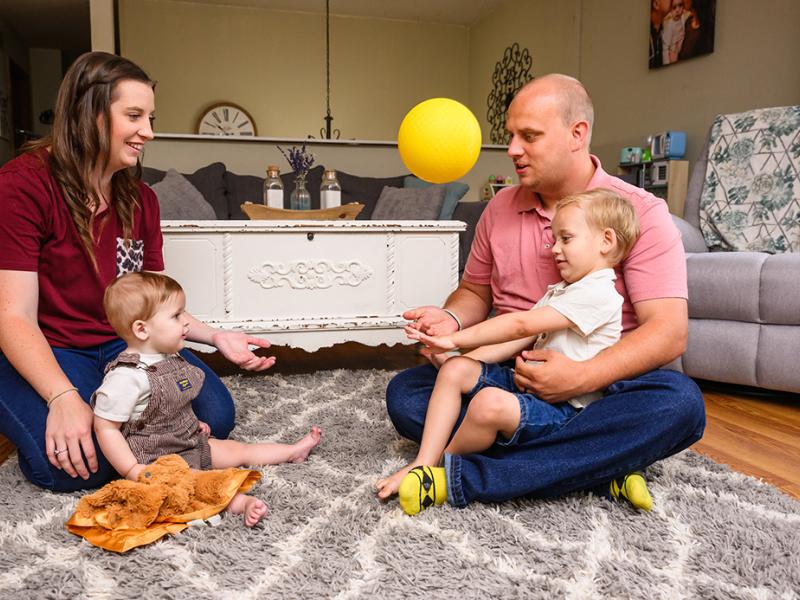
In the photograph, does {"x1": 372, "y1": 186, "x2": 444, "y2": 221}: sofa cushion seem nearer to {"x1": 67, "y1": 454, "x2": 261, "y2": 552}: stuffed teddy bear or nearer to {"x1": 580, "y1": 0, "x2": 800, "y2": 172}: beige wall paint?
{"x1": 580, "y1": 0, "x2": 800, "y2": 172}: beige wall paint

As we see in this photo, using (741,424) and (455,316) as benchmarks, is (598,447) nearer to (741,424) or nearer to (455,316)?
(455,316)

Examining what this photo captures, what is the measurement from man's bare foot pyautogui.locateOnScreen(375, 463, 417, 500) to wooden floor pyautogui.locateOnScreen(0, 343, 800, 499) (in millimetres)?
819

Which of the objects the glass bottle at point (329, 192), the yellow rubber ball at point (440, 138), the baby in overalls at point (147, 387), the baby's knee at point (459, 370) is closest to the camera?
the baby in overalls at point (147, 387)

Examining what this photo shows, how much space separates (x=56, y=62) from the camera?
797 cm

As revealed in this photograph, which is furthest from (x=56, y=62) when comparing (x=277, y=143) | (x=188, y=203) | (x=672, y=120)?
(x=672, y=120)

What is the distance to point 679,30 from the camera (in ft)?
13.9

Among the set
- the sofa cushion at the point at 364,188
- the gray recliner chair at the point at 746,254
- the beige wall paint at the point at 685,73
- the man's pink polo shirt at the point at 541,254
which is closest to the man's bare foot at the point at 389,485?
the man's pink polo shirt at the point at 541,254

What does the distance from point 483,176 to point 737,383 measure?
3.00 meters

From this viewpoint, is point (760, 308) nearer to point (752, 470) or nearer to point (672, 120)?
point (752, 470)

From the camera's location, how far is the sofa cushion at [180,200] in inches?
126

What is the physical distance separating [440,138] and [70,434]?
1.18 meters

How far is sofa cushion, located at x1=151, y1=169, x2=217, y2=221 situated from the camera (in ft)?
10.5

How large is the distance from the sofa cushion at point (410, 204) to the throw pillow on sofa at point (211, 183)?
91 centimetres

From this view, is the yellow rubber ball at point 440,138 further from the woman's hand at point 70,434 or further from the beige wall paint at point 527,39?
the beige wall paint at point 527,39
